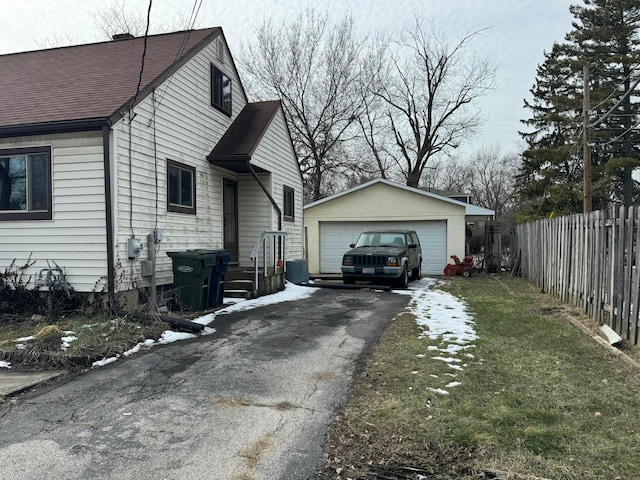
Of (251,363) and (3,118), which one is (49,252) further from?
(251,363)

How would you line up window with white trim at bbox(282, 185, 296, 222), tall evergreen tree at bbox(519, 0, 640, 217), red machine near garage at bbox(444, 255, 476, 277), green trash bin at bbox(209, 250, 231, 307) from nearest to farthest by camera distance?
green trash bin at bbox(209, 250, 231, 307) < window with white trim at bbox(282, 185, 296, 222) < red machine near garage at bbox(444, 255, 476, 277) < tall evergreen tree at bbox(519, 0, 640, 217)

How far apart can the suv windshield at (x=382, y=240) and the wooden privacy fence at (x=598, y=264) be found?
13.0ft

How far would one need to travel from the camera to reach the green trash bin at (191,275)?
8.41 meters

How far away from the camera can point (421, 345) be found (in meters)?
6.13

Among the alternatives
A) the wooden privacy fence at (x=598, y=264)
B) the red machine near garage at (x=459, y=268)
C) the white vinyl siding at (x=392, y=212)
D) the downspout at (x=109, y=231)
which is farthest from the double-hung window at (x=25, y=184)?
the red machine near garage at (x=459, y=268)

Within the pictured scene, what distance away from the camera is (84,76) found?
9.54 metres

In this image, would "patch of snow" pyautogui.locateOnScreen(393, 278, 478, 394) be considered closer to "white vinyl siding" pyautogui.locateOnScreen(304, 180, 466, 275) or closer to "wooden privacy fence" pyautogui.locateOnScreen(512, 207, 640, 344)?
"wooden privacy fence" pyautogui.locateOnScreen(512, 207, 640, 344)

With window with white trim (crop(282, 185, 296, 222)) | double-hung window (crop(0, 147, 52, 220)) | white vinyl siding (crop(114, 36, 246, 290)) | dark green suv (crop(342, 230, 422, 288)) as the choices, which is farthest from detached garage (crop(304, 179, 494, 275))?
double-hung window (crop(0, 147, 52, 220))

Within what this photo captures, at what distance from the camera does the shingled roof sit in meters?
7.95

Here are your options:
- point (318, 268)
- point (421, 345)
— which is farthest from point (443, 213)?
point (421, 345)

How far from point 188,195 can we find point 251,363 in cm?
576

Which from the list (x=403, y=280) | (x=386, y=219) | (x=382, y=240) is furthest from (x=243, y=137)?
(x=386, y=219)

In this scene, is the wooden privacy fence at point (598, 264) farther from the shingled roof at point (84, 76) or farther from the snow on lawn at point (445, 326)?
the shingled roof at point (84, 76)

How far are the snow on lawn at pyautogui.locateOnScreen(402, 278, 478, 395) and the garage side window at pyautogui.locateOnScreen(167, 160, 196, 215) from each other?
5.34 meters
